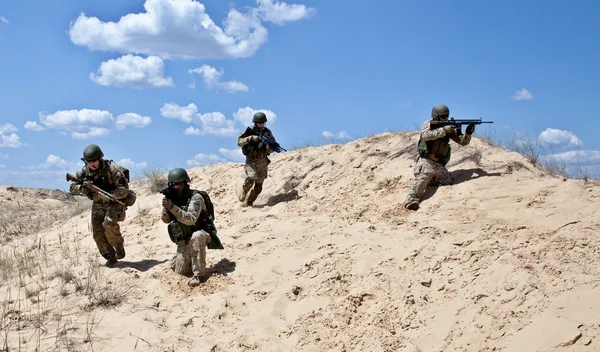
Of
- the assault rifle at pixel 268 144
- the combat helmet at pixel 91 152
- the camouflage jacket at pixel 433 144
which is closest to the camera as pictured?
the combat helmet at pixel 91 152

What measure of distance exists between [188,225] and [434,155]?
11.7ft

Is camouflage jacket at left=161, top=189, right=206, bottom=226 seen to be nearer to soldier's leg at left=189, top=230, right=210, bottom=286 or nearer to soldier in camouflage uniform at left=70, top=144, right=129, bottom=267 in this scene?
soldier's leg at left=189, top=230, right=210, bottom=286

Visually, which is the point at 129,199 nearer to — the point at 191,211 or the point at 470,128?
the point at 191,211

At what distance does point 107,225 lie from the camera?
7.22m

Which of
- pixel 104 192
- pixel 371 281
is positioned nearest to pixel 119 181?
pixel 104 192

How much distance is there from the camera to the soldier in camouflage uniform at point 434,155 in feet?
25.6

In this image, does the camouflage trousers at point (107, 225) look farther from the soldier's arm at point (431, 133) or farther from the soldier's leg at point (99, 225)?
the soldier's arm at point (431, 133)

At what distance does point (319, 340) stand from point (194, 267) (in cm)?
196

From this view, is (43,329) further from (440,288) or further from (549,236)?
(549,236)

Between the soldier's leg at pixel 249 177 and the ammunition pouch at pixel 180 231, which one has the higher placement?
the soldier's leg at pixel 249 177

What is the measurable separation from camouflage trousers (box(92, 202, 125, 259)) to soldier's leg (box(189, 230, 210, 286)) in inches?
50.9

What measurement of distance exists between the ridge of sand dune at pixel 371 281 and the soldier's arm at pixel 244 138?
1576 mm

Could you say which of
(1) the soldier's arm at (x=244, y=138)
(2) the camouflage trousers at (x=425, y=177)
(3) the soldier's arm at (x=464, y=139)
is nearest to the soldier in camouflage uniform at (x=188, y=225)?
(2) the camouflage trousers at (x=425, y=177)

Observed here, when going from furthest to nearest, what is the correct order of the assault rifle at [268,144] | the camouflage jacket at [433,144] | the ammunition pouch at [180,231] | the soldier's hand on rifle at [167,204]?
Answer: the assault rifle at [268,144], the camouflage jacket at [433,144], the ammunition pouch at [180,231], the soldier's hand on rifle at [167,204]
